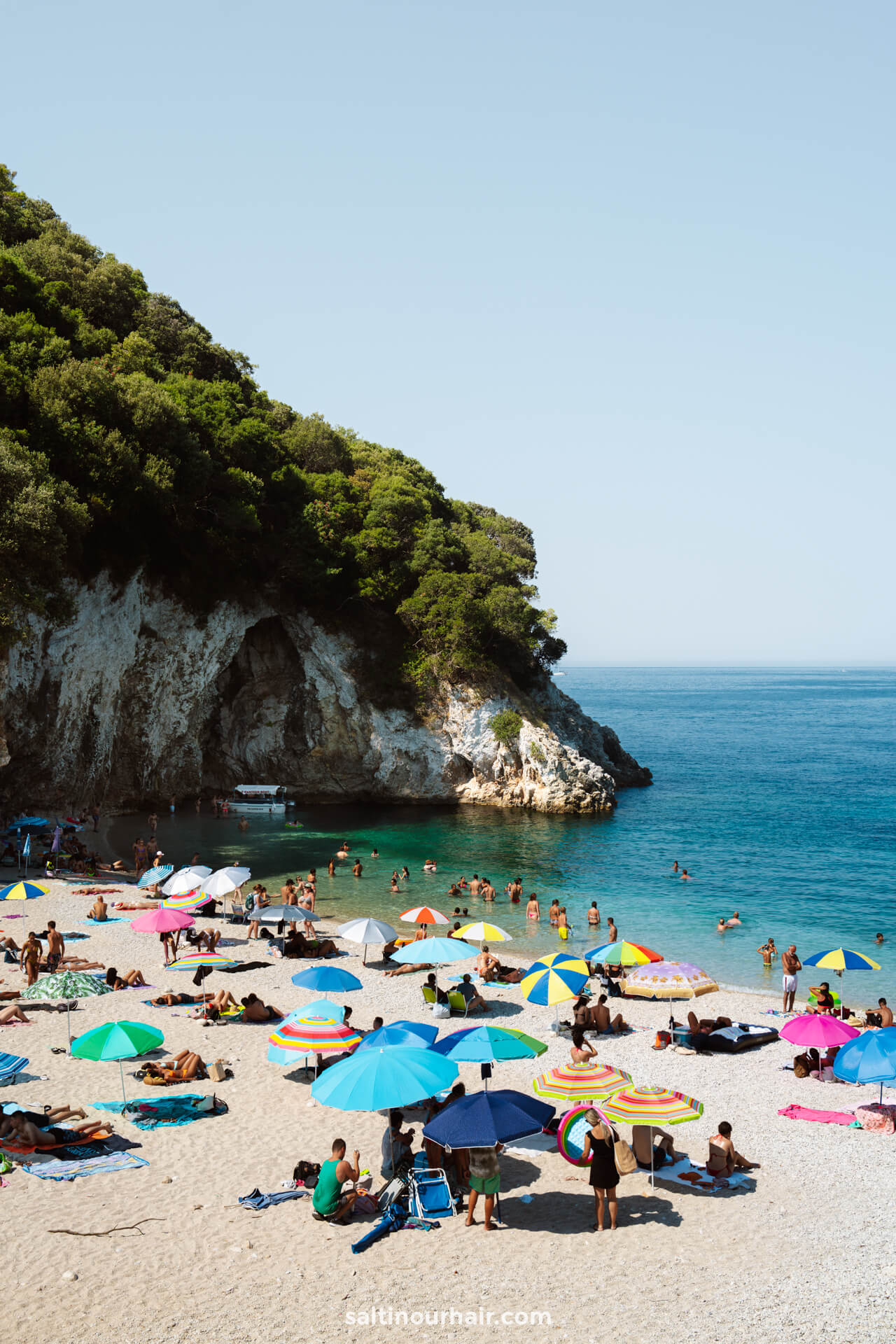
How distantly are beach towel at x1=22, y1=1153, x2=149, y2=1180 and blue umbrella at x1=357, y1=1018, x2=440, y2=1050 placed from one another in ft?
11.3

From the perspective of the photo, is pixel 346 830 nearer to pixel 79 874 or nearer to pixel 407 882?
pixel 407 882

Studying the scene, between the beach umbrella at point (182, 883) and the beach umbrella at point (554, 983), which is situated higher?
the beach umbrella at point (182, 883)

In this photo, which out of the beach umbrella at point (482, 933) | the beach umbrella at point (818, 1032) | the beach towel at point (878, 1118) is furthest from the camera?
the beach umbrella at point (482, 933)

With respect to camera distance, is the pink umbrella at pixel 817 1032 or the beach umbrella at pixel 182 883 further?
the beach umbrella at pixel 182 883

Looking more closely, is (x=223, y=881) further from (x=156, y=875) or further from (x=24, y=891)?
(x=24, y=891)

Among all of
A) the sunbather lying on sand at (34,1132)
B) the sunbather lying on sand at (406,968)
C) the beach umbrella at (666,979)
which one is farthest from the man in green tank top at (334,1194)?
the sunbather lying on sand at (406,968)

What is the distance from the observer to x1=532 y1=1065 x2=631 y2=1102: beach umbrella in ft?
37.8

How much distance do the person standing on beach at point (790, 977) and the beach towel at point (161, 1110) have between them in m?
13.4

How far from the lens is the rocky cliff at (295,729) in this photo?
41.4 meters

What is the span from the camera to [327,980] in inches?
716

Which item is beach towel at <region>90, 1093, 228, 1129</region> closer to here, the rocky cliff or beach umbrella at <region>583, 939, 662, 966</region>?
beach umbrella at <region>583, 939, 662, 966</region>

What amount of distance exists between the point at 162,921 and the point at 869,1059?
15751mm

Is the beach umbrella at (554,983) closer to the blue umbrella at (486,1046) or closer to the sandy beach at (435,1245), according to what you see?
the sandy beach at (435,1245)

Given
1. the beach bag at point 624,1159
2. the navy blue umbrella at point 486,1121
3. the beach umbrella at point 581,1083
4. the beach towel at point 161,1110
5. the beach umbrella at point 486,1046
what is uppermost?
the navy blue umbrella at point 486,1121
